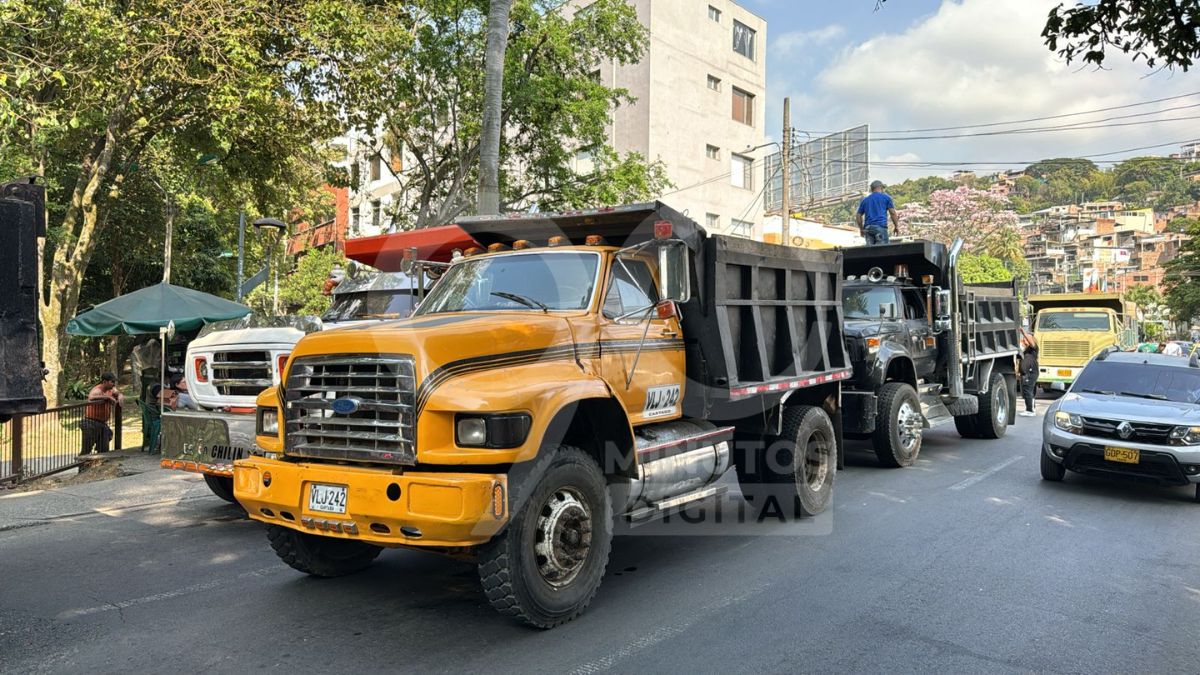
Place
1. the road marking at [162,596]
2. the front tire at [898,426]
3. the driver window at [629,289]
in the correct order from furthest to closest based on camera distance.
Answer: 1. the front tire at [898,426]
2. the driver window at [629,289]
3. the road marking at [162,596]

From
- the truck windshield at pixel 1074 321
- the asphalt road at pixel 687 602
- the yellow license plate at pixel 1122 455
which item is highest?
the truck windshield at pixel 1074 321

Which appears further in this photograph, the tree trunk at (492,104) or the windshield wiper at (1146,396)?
the tree trunk at (492,104)

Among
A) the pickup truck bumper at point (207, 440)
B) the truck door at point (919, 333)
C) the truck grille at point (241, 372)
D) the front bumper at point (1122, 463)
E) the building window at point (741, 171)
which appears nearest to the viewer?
the pickup truck bumper at point (207, 440)

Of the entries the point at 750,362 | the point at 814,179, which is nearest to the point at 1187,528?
the point at 750,362

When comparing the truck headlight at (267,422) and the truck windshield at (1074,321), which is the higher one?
the truck windshield at (1074,321)

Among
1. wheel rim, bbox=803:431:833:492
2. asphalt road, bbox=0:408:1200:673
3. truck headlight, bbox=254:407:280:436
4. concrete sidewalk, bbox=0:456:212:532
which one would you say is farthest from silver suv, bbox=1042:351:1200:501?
concrete sidewalk, bbox=0:456:212:532

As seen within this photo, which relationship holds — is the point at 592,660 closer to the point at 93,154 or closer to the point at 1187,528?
the point at 1187,528

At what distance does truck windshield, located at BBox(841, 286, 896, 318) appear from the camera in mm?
11305

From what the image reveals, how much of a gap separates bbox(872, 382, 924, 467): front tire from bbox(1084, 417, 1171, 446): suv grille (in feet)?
6.82

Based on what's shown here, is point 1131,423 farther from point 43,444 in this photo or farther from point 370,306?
point 43,444

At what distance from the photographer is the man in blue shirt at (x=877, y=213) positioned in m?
13.0

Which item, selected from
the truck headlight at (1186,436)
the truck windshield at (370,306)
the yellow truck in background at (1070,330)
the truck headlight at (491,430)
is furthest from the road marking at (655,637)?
the yellow truck in background at (1070,330)

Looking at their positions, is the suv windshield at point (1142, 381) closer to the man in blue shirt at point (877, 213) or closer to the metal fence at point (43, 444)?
the man in blue shirt at point (877, 213)

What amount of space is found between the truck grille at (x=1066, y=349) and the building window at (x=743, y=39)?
1752 centimetres
